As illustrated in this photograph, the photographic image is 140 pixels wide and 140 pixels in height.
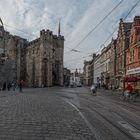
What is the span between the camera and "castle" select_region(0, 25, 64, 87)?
100125 mm

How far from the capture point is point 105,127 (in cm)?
1166

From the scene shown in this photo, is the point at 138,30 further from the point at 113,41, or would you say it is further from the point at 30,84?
the point at 30,84

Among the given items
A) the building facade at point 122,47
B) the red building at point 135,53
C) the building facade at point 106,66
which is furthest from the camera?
the building facade at point 106,66

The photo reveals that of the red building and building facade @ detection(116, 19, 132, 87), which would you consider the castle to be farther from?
the red building

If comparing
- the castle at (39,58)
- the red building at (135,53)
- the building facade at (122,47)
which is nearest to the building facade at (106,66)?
the building facade at (122,47)

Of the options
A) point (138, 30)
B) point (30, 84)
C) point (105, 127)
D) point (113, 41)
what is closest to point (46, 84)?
point (30, 84)

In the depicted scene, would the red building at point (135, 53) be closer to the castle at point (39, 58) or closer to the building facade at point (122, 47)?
the building facade at point (122, 47)

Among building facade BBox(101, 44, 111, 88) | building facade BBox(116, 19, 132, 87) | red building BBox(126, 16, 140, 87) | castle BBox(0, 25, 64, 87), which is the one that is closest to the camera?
red building BBox(126, 16, 140, 87)

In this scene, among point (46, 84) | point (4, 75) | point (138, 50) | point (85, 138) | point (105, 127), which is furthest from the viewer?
point (46, 84)

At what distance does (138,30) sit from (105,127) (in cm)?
4321

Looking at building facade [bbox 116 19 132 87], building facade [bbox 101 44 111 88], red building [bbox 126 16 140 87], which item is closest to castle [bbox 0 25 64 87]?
building facade [bbox 101 44 111 88]

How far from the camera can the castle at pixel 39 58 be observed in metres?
100

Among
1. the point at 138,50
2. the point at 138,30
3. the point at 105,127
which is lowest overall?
the point at 105,127

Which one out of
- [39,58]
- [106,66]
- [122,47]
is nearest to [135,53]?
[122,47]
